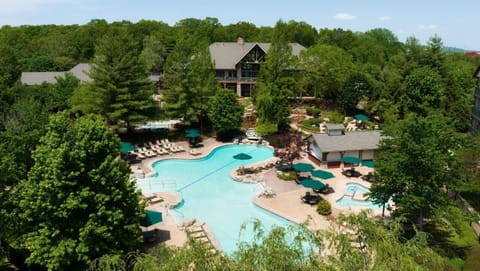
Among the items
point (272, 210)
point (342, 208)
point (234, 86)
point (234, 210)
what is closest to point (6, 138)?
point (234, 210)

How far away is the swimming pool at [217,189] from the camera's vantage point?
854 inches

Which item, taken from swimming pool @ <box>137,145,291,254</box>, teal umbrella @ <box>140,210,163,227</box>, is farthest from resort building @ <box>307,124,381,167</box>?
teal umbrella @ <box>140,210,163,227</box>

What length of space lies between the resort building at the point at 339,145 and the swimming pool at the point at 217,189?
5052 millimetres

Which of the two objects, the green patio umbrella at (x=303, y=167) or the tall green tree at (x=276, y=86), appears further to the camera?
the tall green tree at (x=276, y=86)

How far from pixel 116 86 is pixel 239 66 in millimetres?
23766

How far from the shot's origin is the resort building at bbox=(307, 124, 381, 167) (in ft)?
98.3

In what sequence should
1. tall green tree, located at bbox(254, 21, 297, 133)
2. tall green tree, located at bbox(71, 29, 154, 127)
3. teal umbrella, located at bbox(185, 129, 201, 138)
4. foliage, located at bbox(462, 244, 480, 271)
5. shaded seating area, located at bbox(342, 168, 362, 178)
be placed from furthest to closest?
1. tall green tree, located at bbox(254, 21, 297, 133)
2. teal umbrella, located at bbox(185, 129, 201, 138)
3. tall green tree, located at bbox(71, 29, 154, 127)
4. shaded seating area, located at bbox(342, 168, 362, 178)
5. foliage, located at bbox(462, 244, 480, 271)

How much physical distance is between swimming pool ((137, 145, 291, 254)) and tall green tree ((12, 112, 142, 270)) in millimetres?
6505

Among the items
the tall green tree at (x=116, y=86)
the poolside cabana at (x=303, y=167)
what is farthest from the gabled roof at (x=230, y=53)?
the poolside cabana at (x=303, y=167)

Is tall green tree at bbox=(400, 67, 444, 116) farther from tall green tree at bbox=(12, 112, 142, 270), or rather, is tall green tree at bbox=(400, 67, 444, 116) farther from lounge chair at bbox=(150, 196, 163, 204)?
tall green tree at bbox=(12, 112, 142, 270)

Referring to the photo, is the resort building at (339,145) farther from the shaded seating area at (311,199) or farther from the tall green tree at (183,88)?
the tall green tree at (183,88)

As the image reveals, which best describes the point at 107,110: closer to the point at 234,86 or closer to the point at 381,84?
the point at 234,86

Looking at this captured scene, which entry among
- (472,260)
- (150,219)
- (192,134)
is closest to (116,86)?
(192,134)

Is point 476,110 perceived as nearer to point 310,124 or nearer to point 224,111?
point 310,124
